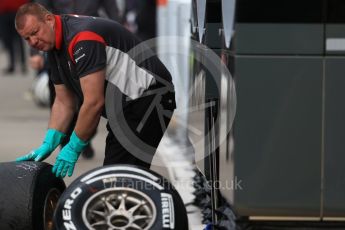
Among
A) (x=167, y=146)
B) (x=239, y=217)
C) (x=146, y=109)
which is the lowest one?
(x=167, y=146)

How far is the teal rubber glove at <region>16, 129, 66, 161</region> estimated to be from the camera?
5.39 m

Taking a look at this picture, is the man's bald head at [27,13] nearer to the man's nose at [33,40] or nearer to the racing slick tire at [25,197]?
the man's nose at [33,40]

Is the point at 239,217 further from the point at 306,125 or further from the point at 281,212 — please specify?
the point at 306,125

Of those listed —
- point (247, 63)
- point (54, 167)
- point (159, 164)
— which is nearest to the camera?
point (247, 63)

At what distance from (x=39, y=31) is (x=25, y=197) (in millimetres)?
920

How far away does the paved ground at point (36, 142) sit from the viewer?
24.3 feet

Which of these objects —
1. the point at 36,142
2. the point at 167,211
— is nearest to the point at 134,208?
the point at 167,211

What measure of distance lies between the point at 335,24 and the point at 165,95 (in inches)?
56.9

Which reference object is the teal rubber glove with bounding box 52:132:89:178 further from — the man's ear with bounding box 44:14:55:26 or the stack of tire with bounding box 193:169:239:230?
the stack of tire with bounding box 193:169:239:230

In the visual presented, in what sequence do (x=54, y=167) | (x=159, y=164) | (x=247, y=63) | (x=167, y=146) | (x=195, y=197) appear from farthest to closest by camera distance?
(x=167, y=146), (x=159, y=164), (x=195, y=197), (x=54, y=167), (x=247, y=63)

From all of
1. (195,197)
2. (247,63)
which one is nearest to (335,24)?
(247,63)

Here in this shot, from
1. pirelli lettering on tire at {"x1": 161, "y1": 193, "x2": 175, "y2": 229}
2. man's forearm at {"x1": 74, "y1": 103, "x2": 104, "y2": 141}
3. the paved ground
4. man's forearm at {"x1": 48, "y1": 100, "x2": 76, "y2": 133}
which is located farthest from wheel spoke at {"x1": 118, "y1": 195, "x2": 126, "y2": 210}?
the paved ground

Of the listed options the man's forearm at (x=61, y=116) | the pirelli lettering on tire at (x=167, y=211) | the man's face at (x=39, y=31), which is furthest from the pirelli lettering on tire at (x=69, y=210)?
the man's forearm at (x=61, y=116)

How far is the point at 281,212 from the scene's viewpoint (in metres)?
4.21
